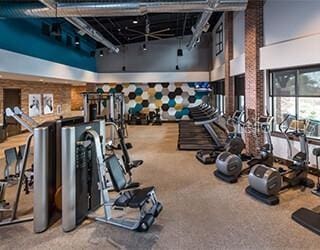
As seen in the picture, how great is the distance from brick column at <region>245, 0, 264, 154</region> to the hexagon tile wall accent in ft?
27.6

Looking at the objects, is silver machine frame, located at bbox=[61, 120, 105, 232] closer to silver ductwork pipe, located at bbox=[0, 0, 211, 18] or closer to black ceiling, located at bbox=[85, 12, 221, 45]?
silver ductwork pipe, located at bbox=[0, 0, 211, 18]

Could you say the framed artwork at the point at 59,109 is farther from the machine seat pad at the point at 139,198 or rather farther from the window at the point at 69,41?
the machine seat pad at the point at 139,198

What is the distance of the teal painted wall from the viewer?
7949 mm

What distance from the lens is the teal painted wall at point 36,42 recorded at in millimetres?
7949

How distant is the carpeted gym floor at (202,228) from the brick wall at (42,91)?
808 centimetres

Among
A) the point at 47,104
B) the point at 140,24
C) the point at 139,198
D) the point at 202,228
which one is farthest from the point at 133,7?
the point at 47,104

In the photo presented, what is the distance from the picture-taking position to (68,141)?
342 centimetres

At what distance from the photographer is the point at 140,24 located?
39.1 feet

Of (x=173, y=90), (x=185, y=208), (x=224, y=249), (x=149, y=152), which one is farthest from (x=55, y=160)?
(x=173, y=90)

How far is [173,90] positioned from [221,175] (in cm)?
1112

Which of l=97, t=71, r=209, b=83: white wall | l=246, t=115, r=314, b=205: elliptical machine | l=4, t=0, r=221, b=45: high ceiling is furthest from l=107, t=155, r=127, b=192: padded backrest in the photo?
l=97, t=71, r=209, b=83: white wall

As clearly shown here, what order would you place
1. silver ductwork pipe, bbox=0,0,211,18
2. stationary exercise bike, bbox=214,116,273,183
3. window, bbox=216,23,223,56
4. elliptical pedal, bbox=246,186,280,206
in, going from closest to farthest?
1. elliptical pedal, bbox=246,186,280,206
2. stationary exercise bike, bbox=214,116,273,183
3. silver ductwork pipe, bbox=0,0,211,18
4. window, bbox=216,23,223,56

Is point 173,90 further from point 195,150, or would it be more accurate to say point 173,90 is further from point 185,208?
point 185,208

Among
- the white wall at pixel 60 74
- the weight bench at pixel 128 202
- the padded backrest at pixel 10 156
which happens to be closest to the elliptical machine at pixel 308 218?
the weight bench at pixel 128 202
